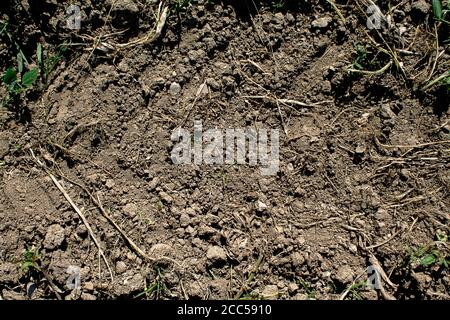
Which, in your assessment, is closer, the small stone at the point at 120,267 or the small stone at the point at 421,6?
the small stone at the point at 120,267

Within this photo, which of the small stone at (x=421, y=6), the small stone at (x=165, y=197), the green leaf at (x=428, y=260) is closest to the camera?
the green leaf at (x=428, y=260)

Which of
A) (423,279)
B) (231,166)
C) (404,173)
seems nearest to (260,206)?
(231,166)

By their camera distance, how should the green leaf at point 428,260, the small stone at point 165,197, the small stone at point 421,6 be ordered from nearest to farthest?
the green leaf at point 428,260 < the small stone at point 165,197 < the small stone at point 421,6

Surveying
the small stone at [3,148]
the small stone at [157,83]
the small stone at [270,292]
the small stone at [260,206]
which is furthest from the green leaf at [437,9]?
the small stone at [3,148]

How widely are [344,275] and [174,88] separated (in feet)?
4.21

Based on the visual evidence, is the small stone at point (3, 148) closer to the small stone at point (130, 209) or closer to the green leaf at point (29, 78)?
the green leaf at point (29, 78)

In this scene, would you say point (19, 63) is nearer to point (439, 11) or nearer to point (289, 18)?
point (289, 18)

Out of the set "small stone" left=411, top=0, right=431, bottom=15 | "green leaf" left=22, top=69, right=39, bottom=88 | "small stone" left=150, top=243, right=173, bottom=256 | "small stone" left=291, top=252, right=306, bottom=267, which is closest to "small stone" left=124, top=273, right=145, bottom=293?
"small stone" left=150, top=243, right=173, bottom=256

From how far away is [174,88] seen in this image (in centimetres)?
271

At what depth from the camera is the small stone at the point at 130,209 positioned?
262 cm

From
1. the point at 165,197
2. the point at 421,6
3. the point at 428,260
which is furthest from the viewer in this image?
the point at 421,6

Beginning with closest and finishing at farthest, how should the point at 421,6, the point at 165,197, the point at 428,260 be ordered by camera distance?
the point at 428,260, the point at 165,197, the point at 421,6

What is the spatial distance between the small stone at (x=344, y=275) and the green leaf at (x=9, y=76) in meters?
1.93
